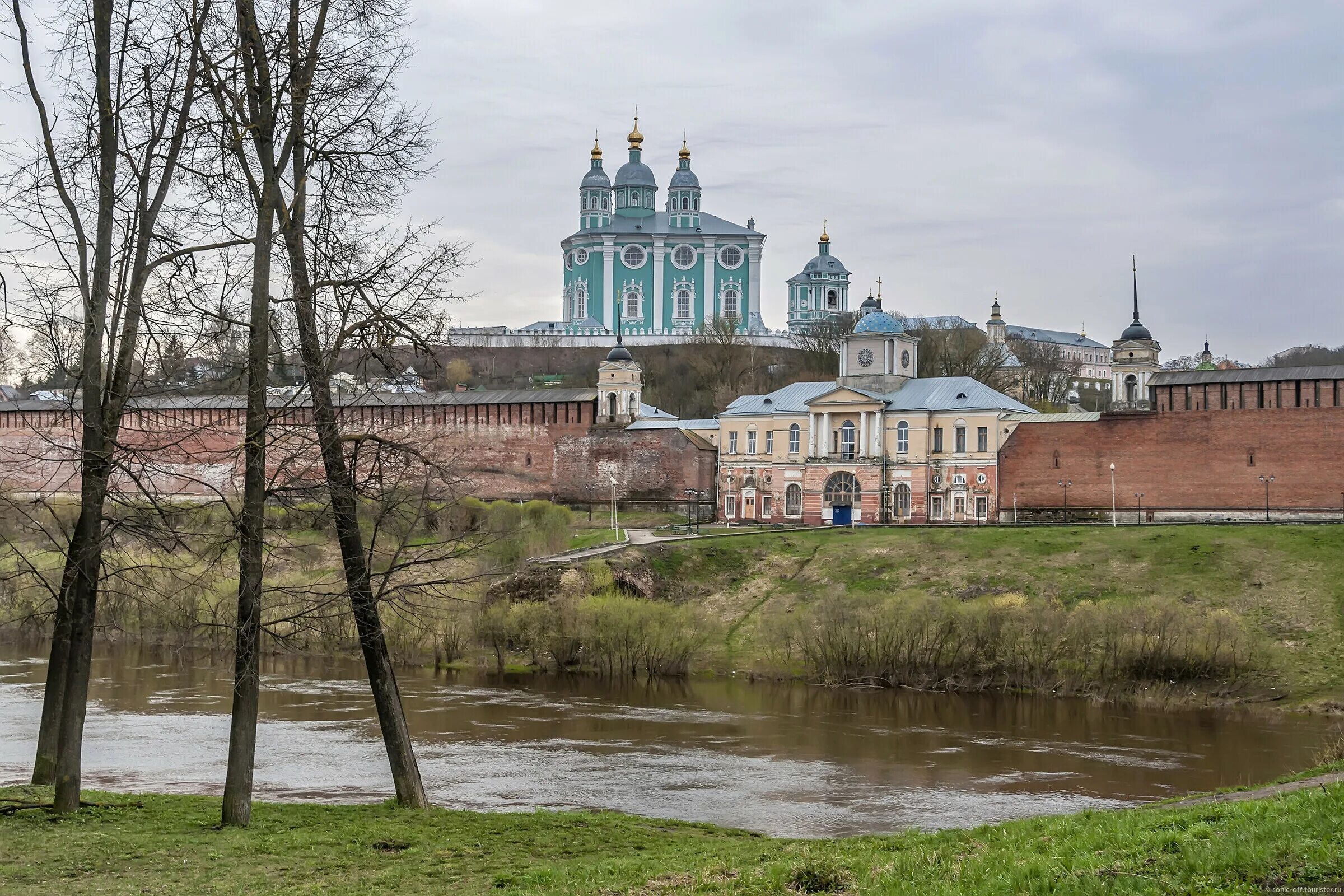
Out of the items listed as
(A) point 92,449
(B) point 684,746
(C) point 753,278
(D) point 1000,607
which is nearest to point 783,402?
(D) point 1000,607

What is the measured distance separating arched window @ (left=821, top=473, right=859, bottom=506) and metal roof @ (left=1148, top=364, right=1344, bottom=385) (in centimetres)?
940

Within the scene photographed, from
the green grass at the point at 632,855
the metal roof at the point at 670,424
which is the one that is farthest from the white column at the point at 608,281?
the green grass at the point at 632,855

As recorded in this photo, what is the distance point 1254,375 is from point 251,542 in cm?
3529

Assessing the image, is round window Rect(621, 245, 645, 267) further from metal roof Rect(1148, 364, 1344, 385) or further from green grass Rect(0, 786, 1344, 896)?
green grass Rect(0, 786, 1344, 896)

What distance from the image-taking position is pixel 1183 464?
132 ft

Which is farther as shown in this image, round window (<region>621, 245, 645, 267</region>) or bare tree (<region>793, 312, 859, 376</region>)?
round window (<region>621, 245, 645, 267</region>)

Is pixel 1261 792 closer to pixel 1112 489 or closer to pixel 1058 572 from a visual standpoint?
pixel 1058 572

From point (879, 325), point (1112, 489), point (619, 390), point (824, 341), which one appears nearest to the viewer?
point (1112, 489)

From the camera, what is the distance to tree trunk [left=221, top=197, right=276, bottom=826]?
36.4 feet

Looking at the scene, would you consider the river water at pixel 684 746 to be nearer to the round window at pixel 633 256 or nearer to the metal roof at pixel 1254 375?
the metal roof at pixel 1254 375

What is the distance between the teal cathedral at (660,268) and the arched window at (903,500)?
3708 cm

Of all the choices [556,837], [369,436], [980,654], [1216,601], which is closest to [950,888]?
[556,837]

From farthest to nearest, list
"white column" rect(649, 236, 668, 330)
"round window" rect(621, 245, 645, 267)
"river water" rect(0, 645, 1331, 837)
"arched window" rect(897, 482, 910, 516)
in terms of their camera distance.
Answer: "round window" rect(621, 245, 645, 267) < "white column" rect(649, 236, 668, 330) < "arched window" rect(897, 482, 910, 516) < "river water" rect(0, 645, 1331, 837)

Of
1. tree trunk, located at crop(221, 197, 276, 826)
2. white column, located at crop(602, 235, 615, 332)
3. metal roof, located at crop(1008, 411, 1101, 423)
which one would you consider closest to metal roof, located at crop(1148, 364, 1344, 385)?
metal roof, located at crop(1008, 411, 1101, 423)
